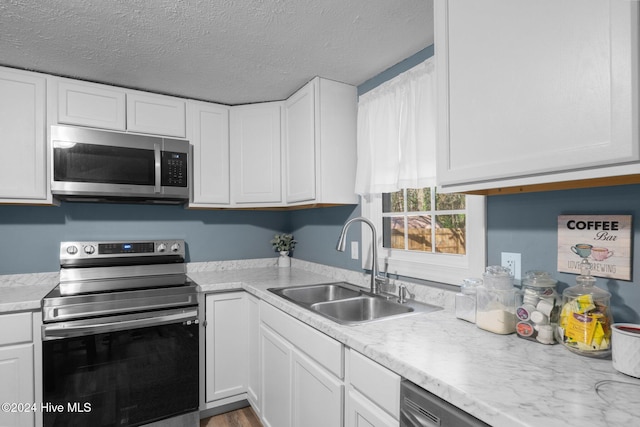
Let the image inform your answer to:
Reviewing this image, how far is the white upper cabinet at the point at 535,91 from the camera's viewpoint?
30.6 inches

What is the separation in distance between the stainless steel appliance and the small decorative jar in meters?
1.57

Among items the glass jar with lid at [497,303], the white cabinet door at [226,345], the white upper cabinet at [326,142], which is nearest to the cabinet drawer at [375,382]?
the glass jar with lid at [497,303]

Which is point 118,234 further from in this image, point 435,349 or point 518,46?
point 518,46

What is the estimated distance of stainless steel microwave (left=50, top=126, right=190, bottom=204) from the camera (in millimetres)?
2052

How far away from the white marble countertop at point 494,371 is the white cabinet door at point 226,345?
0.83 meters

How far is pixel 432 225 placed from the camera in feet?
6.13

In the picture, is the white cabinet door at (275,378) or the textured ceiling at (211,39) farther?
the white cabinet door at (275,378)

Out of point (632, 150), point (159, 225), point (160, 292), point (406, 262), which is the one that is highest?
point (632, 150)

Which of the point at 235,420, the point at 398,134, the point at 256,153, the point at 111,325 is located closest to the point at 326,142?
the point at 398,134

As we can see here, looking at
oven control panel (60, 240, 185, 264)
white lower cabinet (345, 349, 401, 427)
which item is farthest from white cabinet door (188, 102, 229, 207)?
white lower cabinet (345, 349, 401, 427)

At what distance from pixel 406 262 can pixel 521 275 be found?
673 mm

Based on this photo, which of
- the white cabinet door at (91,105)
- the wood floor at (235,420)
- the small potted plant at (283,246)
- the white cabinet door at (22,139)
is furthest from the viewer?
the small potted plant at (283,246)

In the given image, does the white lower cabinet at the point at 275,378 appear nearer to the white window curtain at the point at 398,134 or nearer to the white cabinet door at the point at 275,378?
the white cabinet door at the point at 275,378

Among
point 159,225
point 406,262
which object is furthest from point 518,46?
point 159,225
